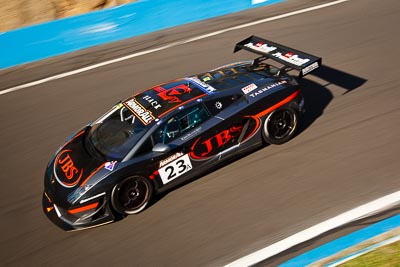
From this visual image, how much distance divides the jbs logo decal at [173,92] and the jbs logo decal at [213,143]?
0.74m

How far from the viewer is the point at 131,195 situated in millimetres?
7293

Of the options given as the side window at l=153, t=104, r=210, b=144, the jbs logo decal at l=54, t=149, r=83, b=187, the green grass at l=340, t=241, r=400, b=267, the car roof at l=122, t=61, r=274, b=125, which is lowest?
the green grass at l=340, t=241, r=400, b=267

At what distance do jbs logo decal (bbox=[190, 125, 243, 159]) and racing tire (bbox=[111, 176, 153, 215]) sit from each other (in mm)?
841

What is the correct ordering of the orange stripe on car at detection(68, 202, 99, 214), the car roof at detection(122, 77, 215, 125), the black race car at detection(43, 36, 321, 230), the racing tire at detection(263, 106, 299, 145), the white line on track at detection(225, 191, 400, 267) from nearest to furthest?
the white line on track at detection(225, 191, 400, 267), the orange stripe on car at detection(68, 202, 99, 214), the black race car at detection(43, 36, 321, 230), the car roof at detection(122, 77, 215, 125), the racing tire at detection(263, 106, 299, 145)

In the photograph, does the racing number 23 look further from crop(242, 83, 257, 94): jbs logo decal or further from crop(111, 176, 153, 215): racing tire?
crop(242, 83, 257, 94): jbs logo decal

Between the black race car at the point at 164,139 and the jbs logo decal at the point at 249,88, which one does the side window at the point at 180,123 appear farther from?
the jbs logo decal at the point at 249,88

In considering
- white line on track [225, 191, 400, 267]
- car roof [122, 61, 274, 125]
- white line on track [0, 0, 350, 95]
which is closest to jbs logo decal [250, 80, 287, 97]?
car roof [122, 61, 274, 125]

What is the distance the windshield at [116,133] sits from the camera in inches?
286

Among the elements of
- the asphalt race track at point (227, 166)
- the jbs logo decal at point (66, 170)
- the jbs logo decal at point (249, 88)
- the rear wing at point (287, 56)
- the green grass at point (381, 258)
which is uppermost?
the rear wing at point (287, 56)

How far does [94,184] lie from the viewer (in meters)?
6.93

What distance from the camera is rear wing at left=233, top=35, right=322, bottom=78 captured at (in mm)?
8289

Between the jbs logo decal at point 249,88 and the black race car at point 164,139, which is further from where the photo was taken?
the jbs logo decal at point 249,88

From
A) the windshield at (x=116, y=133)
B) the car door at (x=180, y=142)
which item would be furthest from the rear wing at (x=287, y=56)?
the windshield at (x=116, y=133)

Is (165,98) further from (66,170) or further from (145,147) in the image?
(66,170)
